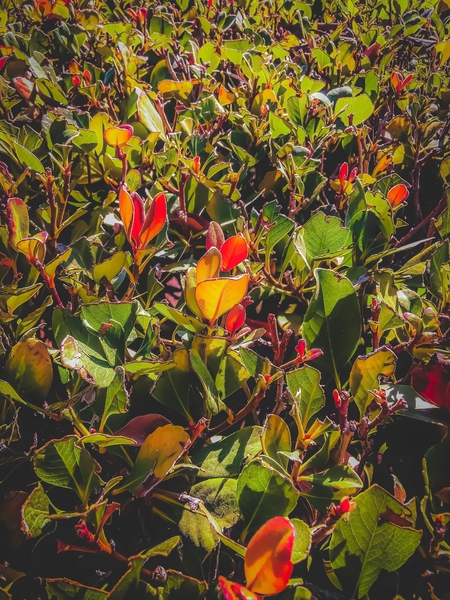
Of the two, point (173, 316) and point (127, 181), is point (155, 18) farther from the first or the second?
point (173, 316)

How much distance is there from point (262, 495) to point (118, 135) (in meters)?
0.87

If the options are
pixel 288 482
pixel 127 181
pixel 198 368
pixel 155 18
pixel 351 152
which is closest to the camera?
pixel 288 482

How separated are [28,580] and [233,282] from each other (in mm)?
596

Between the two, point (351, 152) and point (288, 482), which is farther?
point (351, 152)

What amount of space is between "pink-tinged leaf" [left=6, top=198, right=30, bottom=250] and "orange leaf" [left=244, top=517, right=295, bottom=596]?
0.72 metres

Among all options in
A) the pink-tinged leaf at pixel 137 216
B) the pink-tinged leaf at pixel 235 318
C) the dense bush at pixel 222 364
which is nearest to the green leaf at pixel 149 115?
the dense bush at pixel 222 364

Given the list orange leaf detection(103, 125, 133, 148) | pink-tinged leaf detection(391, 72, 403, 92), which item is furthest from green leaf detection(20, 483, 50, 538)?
pink-tinged leaf detection(391, 72, 403, 92)

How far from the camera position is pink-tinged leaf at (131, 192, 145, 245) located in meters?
0.86

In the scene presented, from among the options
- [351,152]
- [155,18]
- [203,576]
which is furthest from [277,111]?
[203,576]

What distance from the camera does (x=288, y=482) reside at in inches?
24.4

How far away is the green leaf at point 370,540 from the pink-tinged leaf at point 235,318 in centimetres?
33

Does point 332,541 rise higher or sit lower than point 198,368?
lower

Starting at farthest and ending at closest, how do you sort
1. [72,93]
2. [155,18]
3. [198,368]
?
[155,18]
[72,93]
[198,368]

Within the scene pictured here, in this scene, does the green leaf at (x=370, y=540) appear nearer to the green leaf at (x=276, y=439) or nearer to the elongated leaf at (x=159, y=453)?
the green leaf at (x=276, y=439)
